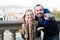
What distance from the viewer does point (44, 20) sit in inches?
122

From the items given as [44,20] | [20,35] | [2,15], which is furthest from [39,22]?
[2,15]

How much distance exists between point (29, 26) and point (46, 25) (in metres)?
0.23

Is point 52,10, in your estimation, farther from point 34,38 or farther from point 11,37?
point 11,37

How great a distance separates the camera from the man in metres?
3.08

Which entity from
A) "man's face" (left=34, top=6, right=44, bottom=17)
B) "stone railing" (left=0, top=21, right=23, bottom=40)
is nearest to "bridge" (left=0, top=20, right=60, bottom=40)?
"stone railing" (left=0, top=21, right=23, bottom=40)

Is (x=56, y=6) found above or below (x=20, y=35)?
above

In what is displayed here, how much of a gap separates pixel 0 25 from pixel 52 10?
725 millimetres

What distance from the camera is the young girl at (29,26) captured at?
305cm

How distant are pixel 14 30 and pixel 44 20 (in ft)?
1.49

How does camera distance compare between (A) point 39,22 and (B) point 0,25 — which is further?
(A) point 39,22

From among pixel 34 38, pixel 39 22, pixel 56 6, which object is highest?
pixel 56 6

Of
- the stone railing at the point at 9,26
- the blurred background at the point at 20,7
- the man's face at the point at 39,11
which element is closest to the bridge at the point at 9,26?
the stone railing at the point at 9,26

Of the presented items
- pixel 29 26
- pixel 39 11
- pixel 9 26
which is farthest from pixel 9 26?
pixel 39 11

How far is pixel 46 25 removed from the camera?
3096mm
